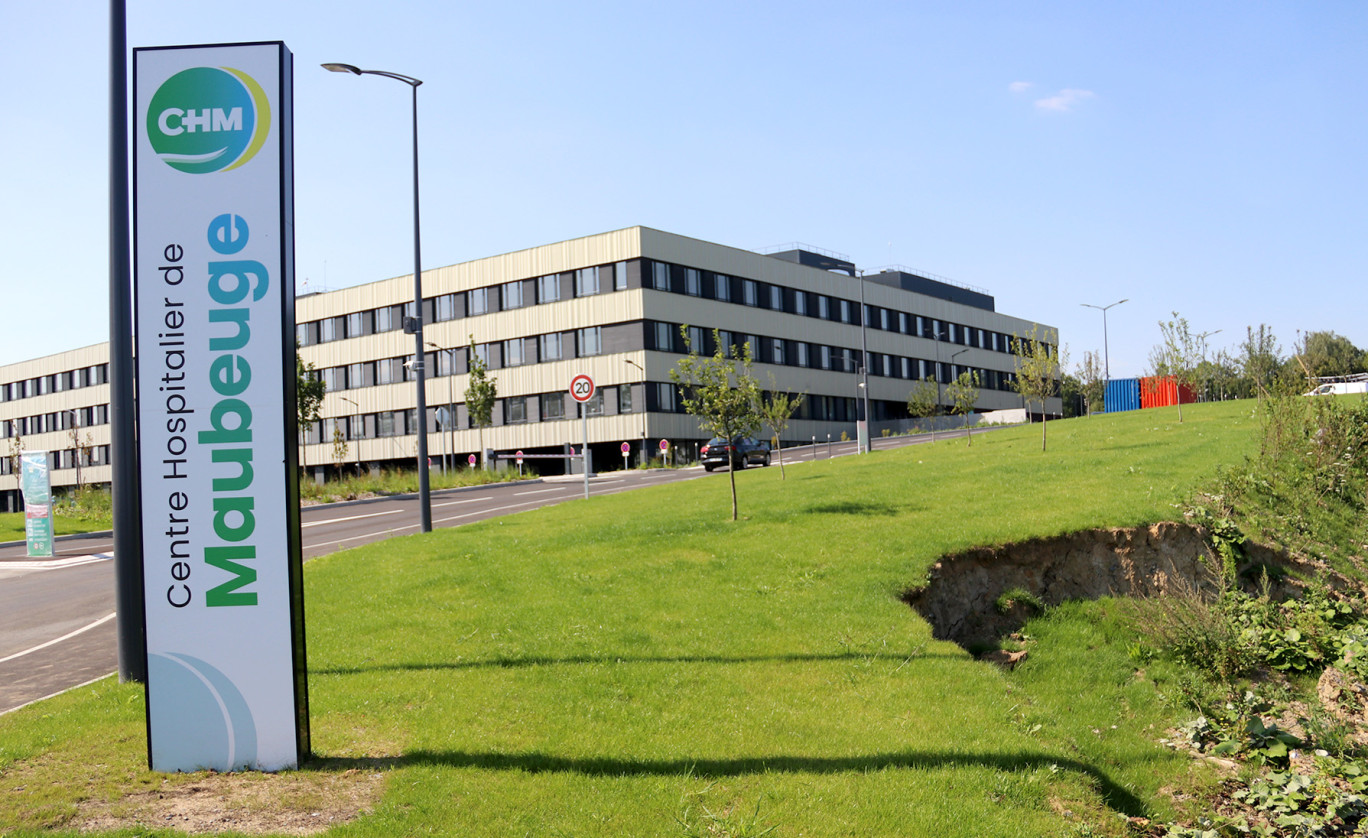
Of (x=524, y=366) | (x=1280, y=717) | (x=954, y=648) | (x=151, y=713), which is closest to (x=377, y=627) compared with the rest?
(x=151, y=713)

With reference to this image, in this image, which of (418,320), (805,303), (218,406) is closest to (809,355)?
(805,303)

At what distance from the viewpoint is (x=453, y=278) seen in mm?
65875

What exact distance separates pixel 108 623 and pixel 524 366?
5066 centimetres

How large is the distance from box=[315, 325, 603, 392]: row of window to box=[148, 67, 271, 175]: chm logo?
49.4 meters

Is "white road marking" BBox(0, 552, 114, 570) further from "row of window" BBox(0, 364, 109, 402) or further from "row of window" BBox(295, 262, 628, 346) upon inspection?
"row of window" BBox(0, 364, 109, 402)

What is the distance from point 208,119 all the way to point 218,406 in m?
2.10

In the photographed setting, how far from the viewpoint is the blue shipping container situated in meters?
71.3

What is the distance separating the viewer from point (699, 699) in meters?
7.50

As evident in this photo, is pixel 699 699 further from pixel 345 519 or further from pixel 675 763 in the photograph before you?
pixel 345 519

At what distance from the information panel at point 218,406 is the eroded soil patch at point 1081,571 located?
820 cm

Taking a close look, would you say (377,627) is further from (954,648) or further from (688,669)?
(954,648)

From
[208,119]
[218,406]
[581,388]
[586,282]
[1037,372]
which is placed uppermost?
[586,282]

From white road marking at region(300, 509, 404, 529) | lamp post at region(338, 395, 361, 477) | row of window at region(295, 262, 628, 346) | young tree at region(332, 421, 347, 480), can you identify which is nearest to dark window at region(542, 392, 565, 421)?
row of window at region(295, 262, 628, 346)

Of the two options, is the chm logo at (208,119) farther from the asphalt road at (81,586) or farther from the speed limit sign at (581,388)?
the speed limit sign at (581,388)
